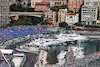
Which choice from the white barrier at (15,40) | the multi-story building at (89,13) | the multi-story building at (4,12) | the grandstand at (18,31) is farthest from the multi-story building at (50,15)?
the white barrier at (15,40)

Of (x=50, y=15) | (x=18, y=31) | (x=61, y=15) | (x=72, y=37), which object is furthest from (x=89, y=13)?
(x=18, y=31)

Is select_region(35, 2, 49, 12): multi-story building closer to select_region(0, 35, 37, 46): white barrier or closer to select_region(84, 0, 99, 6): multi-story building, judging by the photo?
select_region(84, 0, 99, 6): multi-story building

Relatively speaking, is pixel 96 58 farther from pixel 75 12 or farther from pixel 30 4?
pixel 30 4

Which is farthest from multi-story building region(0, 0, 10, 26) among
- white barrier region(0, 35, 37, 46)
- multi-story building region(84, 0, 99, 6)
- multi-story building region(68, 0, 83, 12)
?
multi-story building region(84, 0, 99, 6)

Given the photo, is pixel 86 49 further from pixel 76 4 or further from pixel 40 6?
pixel 40 6

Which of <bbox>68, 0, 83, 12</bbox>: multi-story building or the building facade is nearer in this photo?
<bbox>68, 0, 83, 12</bbox>: multi-story building

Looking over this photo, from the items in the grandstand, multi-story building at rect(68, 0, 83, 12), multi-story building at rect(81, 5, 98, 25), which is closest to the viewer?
the grandstand
